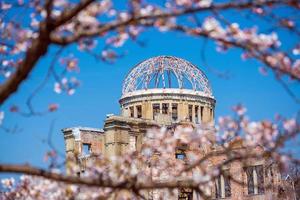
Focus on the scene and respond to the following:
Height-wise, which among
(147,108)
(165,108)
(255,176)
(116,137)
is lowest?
(255,176)

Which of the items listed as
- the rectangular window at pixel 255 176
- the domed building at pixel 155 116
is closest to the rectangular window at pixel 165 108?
the domed building at pixel 155 116

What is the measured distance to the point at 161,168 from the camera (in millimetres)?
11789

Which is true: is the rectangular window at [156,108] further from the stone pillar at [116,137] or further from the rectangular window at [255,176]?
the rectangular window at [255,176]

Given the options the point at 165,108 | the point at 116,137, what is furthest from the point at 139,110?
the point at 116,137

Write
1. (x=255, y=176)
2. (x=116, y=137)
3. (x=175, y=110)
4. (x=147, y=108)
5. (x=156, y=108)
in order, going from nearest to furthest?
(x=255, y=176)
(x=116, y=137)
(x=147, y=108)
(x=156, y=108)
(x=175, y=110)

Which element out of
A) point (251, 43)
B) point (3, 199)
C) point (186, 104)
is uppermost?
point (186, 104)

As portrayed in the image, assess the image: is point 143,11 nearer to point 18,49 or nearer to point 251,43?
point 251,43

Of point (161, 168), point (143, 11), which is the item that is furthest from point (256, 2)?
point (161, 168)

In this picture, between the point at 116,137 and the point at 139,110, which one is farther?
the point at 139,110

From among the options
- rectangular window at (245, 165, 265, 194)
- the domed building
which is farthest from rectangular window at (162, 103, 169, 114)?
rectangular window at (245, 165, 265, 194)

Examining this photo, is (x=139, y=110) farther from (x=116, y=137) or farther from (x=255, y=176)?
(x=255, y=176)

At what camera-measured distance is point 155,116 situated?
41719mm

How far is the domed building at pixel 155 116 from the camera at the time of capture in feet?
122

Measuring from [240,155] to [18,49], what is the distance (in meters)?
3.34
